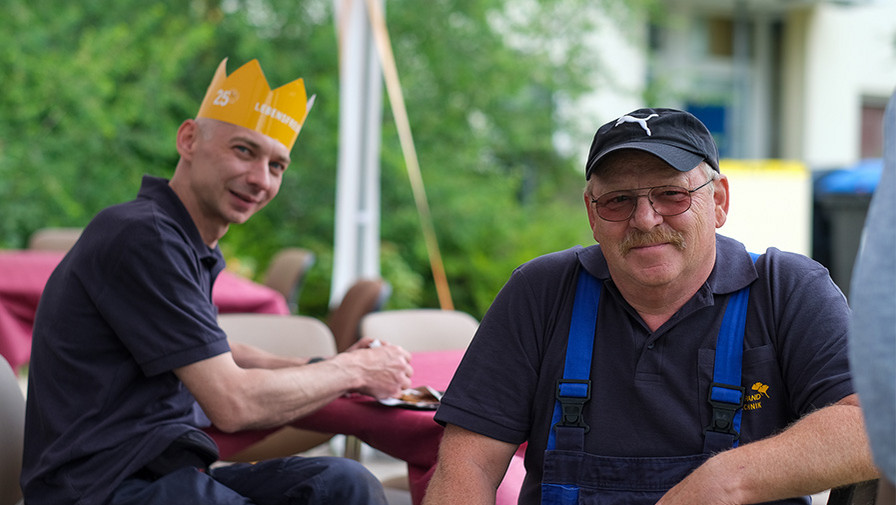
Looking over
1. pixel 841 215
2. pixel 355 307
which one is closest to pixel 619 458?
pixel 355 307

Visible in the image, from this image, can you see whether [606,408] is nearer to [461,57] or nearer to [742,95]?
[461,57]

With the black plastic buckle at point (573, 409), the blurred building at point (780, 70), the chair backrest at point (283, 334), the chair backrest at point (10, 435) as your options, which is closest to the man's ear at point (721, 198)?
the black plastic buckle at point (573, 409)

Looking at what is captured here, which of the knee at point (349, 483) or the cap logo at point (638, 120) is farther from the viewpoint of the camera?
the knee at point (349, 483)

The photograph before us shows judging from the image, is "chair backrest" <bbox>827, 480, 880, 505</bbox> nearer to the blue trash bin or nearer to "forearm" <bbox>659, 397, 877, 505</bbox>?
"forearm" <bbox>659, 397, 877, 505</bbox>

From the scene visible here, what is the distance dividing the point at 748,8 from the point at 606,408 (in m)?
13.5

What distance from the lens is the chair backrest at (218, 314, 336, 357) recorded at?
11.2ft

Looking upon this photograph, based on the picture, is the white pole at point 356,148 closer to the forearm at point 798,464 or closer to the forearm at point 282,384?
the forearm at point 282,384

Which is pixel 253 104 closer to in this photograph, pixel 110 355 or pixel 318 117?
pixel 110 355

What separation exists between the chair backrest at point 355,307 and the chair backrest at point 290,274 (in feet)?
6.71

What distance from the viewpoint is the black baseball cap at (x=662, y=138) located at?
1.69 m

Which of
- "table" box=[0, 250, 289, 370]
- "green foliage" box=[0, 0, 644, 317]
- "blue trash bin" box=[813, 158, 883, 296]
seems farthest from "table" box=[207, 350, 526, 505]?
"green foliage" box=[0, 0, 644, 317]

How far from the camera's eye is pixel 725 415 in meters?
1.65

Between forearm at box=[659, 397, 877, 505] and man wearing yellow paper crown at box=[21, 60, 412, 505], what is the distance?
0.83m

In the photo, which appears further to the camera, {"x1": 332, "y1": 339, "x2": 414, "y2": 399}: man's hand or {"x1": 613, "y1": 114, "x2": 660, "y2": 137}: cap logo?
{"x1": 332, "y1": 339, "x2": 414, "y2": 399}: man's hand
